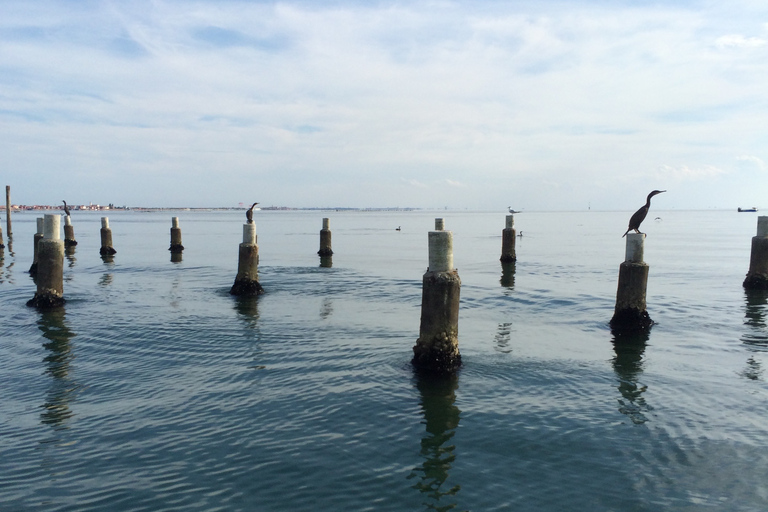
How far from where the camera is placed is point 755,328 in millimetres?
13922

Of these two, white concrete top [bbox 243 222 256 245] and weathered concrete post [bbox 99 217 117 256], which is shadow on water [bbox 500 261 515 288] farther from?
weathered concrete post [bbox 99 217 117 256]

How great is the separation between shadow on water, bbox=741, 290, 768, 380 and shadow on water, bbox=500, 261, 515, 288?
7934mm

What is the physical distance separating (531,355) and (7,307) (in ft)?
49.4

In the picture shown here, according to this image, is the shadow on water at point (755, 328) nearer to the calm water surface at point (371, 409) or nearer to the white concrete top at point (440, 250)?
the calm water surface at point (371, 409)

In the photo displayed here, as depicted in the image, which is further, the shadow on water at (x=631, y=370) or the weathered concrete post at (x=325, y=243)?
the weathered concrete post at (x=325, y=243)

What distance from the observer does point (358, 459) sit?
676cm

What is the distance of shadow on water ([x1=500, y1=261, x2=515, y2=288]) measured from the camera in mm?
22281

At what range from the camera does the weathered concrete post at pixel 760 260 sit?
747 inches

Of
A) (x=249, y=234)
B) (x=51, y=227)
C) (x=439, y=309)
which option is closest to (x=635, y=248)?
(x=439, y=309)

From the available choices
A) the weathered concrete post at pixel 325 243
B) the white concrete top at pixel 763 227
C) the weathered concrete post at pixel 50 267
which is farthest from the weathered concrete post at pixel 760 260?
the weathered concrete post at pixel 50 267

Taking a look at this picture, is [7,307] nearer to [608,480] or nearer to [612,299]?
[608,480]

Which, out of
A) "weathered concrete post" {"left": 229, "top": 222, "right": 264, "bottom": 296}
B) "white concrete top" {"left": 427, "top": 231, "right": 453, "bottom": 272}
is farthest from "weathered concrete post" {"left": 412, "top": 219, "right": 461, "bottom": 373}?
"weathered concrete post" {"left": 229, "top": 222, "right": 264, "bottom": 296}

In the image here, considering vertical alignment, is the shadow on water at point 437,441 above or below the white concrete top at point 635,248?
below

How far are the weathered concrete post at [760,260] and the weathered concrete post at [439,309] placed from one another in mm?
14850
